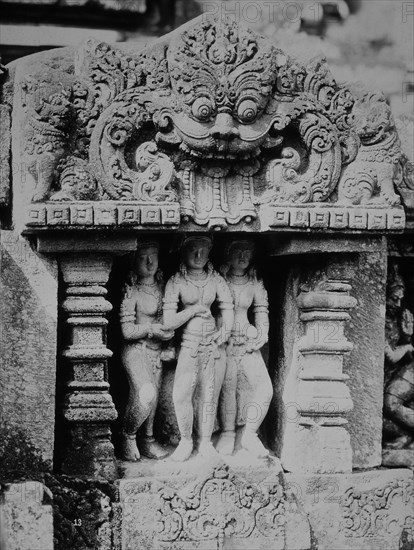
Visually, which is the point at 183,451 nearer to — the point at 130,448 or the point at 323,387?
the point at 130,448

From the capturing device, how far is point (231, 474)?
18.6 ft

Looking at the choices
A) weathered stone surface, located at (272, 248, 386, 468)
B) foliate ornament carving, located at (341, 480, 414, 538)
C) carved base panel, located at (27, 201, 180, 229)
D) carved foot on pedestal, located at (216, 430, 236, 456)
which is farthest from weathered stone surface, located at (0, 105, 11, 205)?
foliate ornament carving, located at (341, 480, 414, 538)

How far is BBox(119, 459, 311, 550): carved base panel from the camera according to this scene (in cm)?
555

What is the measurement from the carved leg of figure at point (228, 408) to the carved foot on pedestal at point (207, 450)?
13 centimetres

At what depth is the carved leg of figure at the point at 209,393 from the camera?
5.82 meters

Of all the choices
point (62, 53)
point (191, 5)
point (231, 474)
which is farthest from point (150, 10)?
point (231, 474)

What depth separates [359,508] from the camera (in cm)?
596

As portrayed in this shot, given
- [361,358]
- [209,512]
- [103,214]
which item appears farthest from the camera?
[361,358]

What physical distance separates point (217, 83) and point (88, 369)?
182 centimetres

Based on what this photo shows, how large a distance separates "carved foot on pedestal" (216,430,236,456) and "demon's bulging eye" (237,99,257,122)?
2010mm

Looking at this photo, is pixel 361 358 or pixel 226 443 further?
pixel 361 358

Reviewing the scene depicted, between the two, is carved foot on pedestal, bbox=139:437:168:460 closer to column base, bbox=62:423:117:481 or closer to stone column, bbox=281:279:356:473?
column base, bbox=62:423:117:481

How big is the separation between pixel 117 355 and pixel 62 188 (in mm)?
1200

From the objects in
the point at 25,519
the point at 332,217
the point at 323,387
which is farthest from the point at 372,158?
the point at 25,519
